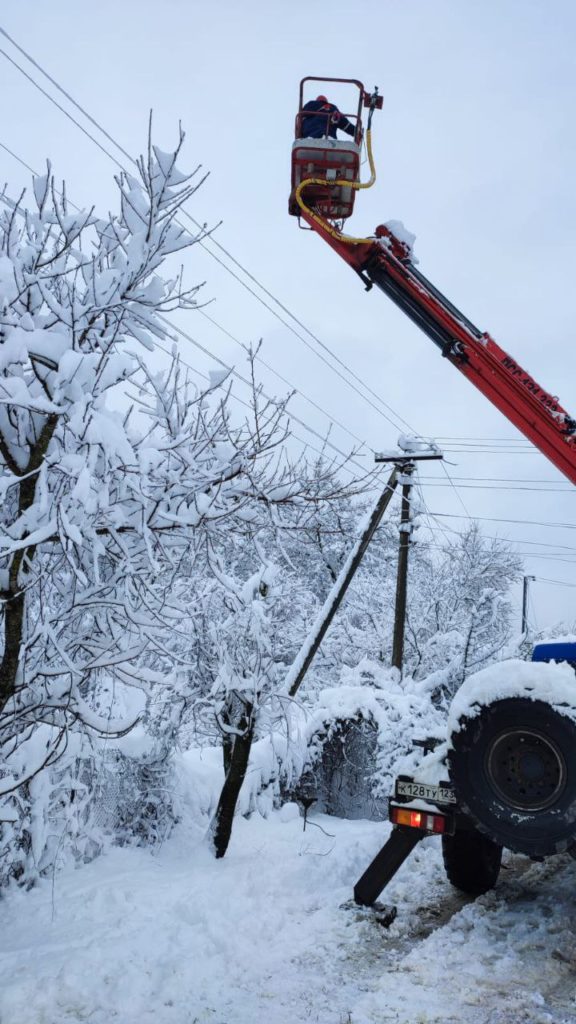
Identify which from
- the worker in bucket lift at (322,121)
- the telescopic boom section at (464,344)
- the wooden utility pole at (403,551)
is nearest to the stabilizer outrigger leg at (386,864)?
the telescopic boom section at (464,344)

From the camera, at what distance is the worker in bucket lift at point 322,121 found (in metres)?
9.22

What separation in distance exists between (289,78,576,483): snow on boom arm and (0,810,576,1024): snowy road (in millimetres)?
5016

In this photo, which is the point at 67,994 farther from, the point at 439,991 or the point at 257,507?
the point at 257,507

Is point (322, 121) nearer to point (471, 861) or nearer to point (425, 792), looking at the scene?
point (425, 792)

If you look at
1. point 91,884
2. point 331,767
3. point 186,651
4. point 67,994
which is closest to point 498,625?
point 331,767

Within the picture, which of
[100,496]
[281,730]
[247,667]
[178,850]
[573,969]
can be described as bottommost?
[178,850]

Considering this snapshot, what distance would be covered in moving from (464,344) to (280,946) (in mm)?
7101

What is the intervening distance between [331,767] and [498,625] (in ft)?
56.0

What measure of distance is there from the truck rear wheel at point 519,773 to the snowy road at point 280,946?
0.84 metres

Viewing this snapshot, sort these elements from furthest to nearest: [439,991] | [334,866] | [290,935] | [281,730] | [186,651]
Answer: [281,730], [186,651], [334,866], [290,935], [439,991]

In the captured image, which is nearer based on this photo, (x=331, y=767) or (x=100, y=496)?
(x=100, y=496)

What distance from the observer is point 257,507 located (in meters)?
3.91

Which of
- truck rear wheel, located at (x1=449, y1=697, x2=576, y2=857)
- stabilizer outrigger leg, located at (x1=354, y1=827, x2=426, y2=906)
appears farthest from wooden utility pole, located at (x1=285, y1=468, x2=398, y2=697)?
truck rear wheel, located at (x1=449, y1=697, x2=576, y2=857)

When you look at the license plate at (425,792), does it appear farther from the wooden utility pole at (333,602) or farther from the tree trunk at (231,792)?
the wooden utility pole at (333,602)
